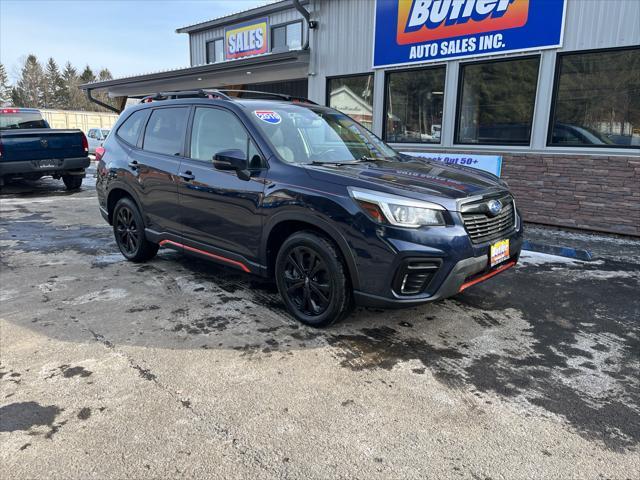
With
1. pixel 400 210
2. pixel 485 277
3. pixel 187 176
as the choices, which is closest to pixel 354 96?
pixel 187 176

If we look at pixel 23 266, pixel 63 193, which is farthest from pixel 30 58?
pixel 23 266

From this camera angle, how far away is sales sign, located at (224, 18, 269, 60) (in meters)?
15.2

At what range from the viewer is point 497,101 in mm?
8031

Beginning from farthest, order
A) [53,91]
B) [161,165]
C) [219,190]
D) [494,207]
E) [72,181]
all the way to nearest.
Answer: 1. [53,91]
2. [72,181]
3. [161,165]
4. [219,190]
5. [494,207]

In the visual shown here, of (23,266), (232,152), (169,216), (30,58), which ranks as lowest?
(23,266)

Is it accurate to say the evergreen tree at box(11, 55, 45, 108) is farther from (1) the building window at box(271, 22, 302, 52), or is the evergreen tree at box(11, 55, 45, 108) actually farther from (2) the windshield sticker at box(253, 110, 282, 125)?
(2) the windshield sticker at box(253, 110, 282, 125)

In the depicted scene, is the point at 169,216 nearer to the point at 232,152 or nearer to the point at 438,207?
the point at 232,152

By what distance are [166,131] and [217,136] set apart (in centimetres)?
87

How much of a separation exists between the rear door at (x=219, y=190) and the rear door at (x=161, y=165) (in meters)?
0.16

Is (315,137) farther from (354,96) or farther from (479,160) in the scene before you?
(354,96)

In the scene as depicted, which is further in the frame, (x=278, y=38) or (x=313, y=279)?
(x=278, y=38)

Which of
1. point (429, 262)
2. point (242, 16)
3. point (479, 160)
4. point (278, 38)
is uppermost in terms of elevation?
point (242, 16)

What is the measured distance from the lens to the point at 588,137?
7141 mm

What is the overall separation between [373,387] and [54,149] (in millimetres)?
11053
